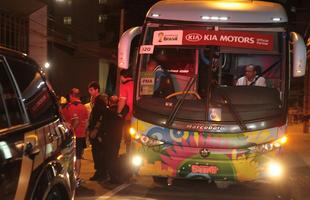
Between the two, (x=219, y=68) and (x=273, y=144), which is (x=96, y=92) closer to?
(x=219, y=68)

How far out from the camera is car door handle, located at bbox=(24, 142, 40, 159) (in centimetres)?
388

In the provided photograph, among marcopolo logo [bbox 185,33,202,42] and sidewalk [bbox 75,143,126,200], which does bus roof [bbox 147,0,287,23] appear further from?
sidewalk [bbox 75,143,126,200]

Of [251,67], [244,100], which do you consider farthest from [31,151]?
[251,67]

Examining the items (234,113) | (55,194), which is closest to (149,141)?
(234,113)

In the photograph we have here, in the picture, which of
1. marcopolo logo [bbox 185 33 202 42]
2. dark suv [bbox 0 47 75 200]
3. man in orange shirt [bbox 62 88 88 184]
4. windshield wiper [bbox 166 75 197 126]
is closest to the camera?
dark suv [bbox 0 47 75 200]

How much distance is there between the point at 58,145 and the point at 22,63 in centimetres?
82

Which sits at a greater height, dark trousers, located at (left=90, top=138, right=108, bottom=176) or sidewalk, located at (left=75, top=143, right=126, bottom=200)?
dark trousers, located at (left=90, top=138, right=108, bottom=176)

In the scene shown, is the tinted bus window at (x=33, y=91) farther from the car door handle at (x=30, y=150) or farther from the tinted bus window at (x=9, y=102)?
the car door handle at (x=30, y=150)

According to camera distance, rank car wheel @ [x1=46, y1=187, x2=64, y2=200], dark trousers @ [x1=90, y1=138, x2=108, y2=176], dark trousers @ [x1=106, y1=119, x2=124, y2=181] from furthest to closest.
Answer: dark trousers @ [x1=90, y1=138, x2=108, y2=176] < dark trousers @ [x1=106, y1=119, x2=124, y2=181] < car wheel @ [x1=46, y1=187, x2=64, y2=200]

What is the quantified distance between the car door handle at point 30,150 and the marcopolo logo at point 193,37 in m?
4.06

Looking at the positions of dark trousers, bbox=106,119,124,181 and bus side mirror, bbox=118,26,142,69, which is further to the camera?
dark trousers, bbox=106,119,124,181

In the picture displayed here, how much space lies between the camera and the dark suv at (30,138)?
3.64 m

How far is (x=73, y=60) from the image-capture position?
50.8 meters

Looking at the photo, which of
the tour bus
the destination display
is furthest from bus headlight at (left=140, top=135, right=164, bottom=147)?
the destination display
